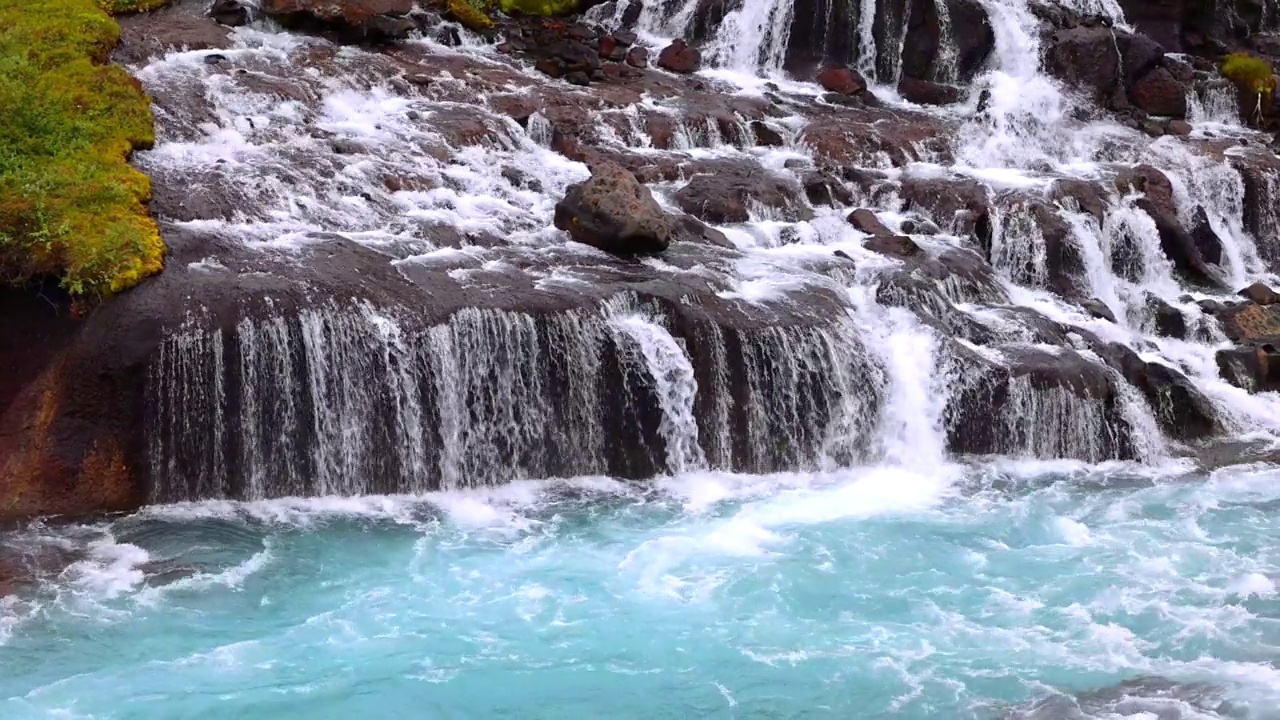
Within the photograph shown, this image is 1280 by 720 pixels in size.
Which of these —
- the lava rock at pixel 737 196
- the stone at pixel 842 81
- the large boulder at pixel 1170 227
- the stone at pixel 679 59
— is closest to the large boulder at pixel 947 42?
the stone at pixel 842 81

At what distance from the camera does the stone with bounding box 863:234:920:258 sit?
20453mm

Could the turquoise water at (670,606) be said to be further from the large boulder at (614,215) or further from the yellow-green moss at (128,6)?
the yellow-green moss at (128,6)

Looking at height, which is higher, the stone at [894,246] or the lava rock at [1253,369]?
the stone at [894,246]

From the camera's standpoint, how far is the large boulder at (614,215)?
18781 mm

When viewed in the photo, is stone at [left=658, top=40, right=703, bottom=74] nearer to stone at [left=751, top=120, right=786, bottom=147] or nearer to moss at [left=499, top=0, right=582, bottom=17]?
moss at [left=499, top=0, right=582, bottom=17]

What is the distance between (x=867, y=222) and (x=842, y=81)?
22.3 feet

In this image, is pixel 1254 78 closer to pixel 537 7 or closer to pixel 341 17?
pixel 537 7

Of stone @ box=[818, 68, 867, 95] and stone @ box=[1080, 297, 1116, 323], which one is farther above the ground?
stone @ box=[818, 68, 867, 95]

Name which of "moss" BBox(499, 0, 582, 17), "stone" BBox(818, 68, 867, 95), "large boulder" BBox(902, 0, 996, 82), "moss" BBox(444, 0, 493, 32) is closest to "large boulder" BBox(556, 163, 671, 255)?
"stone" BBox(818, 68, 867, 95)

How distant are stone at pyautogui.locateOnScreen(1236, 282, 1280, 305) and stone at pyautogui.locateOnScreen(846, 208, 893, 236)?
5.89m

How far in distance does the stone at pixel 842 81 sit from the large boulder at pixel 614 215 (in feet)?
28.9

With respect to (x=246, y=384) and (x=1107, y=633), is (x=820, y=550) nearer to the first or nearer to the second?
(x=1107, y=633)

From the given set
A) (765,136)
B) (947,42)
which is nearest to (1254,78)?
(947,42)

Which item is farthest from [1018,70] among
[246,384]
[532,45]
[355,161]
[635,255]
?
[246,384]
